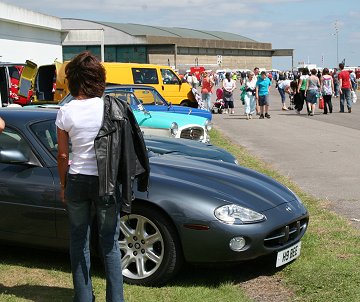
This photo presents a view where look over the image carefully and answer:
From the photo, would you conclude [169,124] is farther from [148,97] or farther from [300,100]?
[300,100]

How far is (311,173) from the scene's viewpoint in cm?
1060

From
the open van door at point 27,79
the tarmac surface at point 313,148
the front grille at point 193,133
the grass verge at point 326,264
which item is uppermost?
the open van door at point 27,79

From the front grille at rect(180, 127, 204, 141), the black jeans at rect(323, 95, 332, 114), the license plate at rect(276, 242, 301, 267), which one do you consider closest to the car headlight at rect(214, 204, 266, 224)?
the license plate at rect(276, 242, 301, 267)

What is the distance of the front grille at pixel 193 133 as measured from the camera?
37.9 feet

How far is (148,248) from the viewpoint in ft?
16.1

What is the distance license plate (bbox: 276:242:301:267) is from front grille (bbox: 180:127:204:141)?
6287 mm

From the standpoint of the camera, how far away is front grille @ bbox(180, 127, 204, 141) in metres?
11.5

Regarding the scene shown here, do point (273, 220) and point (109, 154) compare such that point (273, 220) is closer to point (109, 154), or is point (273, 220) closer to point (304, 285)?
point (304, 285)

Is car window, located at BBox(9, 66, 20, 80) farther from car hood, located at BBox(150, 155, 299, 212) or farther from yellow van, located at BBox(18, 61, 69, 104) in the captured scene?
car hood, located at BBox(150, 155, 299, 212)

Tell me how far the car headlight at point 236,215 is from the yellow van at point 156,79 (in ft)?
47.5

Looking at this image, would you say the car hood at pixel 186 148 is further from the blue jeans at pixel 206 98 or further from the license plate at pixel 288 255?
the blue jeans at pixel 206 98

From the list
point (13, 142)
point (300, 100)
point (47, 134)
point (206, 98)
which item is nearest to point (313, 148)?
point (47, 134)

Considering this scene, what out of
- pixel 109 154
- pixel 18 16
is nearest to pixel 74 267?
pixel 109 154

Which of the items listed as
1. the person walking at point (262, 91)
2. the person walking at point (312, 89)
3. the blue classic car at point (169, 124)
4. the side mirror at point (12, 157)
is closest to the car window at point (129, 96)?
the blue classic car at point (169, 124)
